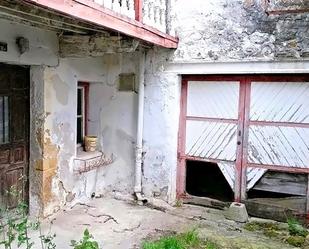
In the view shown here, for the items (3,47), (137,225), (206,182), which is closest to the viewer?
(3,47)

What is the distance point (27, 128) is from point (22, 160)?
17.5 inches

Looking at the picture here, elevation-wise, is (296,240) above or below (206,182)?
below

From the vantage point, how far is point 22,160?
206 inches

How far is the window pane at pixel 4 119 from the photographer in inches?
193

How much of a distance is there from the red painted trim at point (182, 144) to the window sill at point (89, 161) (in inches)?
47.0

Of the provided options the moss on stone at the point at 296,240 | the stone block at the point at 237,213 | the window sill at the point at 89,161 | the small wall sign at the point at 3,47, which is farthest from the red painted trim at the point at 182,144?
the small wall sign at the point at 3,47

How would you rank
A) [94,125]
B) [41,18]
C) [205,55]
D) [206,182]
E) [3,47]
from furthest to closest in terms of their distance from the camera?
[206,182] → [94,125] → [205,55] → [3,47] → [41,18]

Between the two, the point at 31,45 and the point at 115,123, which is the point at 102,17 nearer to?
the point at 31,45

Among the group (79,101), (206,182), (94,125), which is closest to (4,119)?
(79,101)

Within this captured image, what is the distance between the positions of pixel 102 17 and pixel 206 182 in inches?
157

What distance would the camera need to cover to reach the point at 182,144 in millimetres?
6043

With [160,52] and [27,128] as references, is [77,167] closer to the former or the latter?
[27,128]

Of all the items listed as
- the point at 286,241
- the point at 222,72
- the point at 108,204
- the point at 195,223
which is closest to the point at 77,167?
the point at 108,204

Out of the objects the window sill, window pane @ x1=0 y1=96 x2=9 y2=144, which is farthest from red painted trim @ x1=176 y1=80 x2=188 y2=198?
window pane @ x1=0 y1=96 x2=9 y2=144
